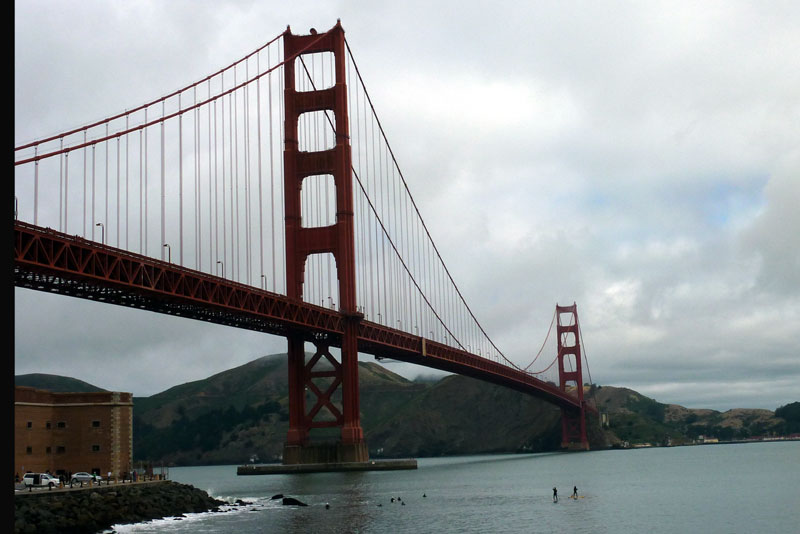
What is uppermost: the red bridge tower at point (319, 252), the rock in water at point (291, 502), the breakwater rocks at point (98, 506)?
the red bridge tower at point (319, 252)

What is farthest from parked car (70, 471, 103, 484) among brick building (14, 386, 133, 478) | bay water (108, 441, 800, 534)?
bay water (108, 441, 800, 534)

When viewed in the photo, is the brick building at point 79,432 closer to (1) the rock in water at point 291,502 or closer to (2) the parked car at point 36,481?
(2) the parked car at point 36,481

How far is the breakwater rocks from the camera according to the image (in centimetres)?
3575

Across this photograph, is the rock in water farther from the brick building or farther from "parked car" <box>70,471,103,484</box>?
"parked car" <box>70,471,103,484</box>

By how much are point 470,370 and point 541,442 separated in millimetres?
74718

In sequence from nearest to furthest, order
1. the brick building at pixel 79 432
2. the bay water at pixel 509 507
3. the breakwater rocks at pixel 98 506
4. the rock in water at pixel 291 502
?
the breakwater rocks at pixel 98 506 → the bay water at pixel 509 507 → the brick building at pixel 79 432 → the rock in water at pixel 291 502

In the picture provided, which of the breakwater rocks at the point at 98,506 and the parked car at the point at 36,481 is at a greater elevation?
the parked car at the point at 36,481

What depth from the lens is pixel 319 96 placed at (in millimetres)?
86938

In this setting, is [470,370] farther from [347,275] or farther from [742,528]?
[742,528]

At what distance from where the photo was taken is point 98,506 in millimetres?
40781

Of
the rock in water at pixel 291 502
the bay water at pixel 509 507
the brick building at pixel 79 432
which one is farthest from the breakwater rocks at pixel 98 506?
the rock in water at pixel 291 502

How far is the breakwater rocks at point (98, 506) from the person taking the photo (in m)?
35.8

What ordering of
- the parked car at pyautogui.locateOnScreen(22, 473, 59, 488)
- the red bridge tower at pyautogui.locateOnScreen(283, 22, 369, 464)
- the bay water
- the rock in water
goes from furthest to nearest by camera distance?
the red bridge tower at pyautogui.locateOnScreen(283, 22, 369, 464) → the rock in water → the parked car at pyautogui.locateOnScreen(22, 473, 59, 488) → the bay water

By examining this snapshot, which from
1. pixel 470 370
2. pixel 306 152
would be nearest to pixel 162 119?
pixel 306 152
